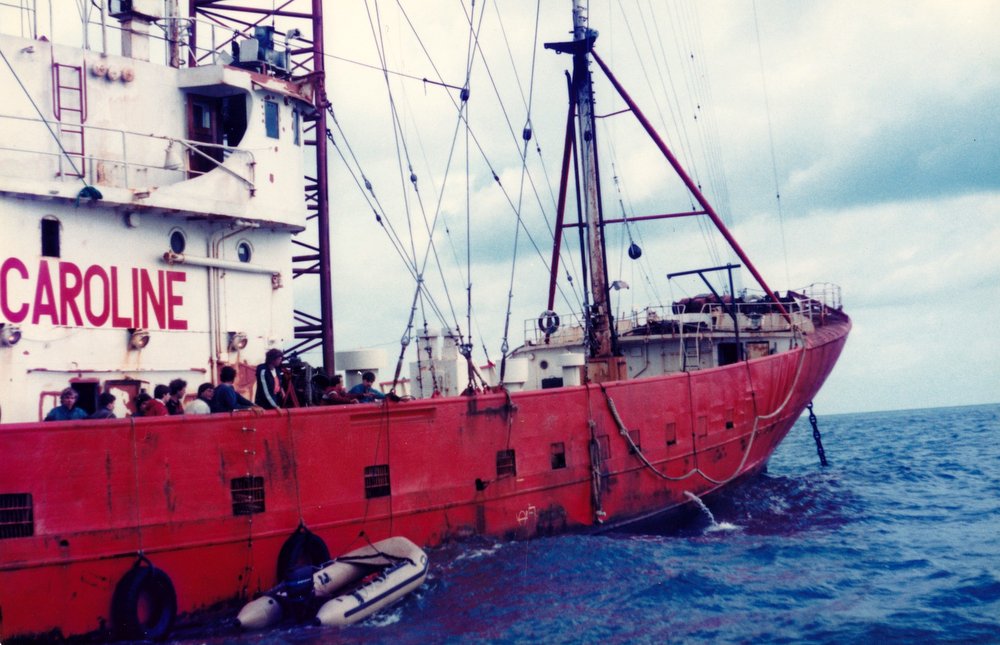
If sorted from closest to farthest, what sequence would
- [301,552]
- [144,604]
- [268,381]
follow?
[144,604] → [301,552] → [268,381]

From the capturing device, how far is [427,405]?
42.3 ft

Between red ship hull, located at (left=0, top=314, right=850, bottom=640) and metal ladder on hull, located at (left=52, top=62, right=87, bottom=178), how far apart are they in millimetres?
4277

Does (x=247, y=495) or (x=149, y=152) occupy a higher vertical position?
(x=149, y=152)

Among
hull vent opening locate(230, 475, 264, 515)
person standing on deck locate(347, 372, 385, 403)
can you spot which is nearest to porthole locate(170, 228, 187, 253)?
person standing on deck locate(347, 372, 385, 403)

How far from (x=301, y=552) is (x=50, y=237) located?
499 centimetres

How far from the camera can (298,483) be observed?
37.6ft

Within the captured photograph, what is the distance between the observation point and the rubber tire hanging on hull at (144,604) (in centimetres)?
976

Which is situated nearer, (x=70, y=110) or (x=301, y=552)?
(x=301, y=552)

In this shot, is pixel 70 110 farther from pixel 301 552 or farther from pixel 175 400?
pixel 301 552

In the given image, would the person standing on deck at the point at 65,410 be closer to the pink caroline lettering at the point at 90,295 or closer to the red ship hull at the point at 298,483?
the red ship hull at the point at 298,483

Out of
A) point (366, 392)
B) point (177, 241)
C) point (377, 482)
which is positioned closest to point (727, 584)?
point (377, 482)

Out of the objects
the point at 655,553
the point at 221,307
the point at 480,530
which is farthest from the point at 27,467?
the point at 655,553

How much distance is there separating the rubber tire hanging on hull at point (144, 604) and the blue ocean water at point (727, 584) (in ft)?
1.86

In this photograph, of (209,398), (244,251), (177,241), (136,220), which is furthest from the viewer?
(244,251)
